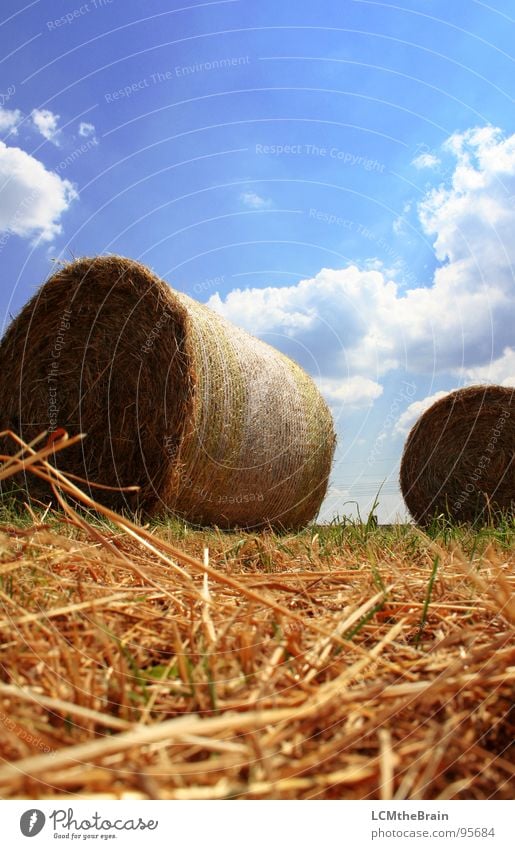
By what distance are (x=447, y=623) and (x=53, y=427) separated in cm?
405

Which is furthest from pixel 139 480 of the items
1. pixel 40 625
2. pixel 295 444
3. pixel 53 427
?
pixel 40 625

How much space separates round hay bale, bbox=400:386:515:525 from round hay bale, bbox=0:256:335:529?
1.90m

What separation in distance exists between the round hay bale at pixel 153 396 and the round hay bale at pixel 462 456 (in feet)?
6.24

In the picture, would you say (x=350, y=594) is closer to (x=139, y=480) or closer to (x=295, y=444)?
(x=139, y=480)

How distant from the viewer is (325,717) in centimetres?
76

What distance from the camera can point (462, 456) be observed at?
22.4 ft

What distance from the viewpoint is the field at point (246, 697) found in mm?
644

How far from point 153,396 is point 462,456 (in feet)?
12.4

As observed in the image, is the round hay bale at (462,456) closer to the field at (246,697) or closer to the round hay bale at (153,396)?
the round hay bale at (153,396)
